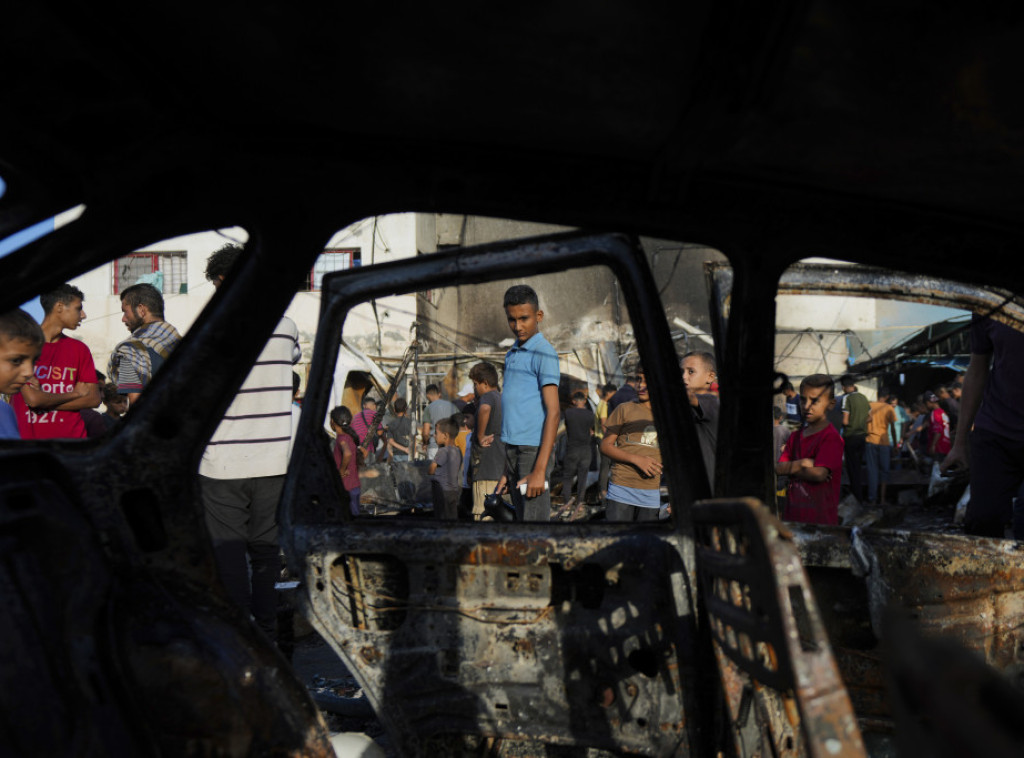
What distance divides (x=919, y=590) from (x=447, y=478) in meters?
6.27

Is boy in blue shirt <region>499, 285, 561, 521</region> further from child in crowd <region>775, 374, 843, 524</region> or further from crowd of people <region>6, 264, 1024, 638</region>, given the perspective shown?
child in crowd <region>775, 374, 843, 524</region>

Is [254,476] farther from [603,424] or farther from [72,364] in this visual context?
[603,424]

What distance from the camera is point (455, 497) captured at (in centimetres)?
822

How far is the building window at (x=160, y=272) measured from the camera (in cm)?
2427

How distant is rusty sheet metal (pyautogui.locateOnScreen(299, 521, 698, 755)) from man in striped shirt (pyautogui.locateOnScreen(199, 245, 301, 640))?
1531mm

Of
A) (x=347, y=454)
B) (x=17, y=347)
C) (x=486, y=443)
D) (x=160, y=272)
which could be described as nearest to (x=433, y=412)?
(x=347, y=454)

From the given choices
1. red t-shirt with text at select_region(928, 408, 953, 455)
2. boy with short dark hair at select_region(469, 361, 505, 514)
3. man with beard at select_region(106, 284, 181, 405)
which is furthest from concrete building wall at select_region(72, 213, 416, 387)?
man with beard at select_region(106, 284, 181, 405)

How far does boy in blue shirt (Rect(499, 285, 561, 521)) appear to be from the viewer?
400cm

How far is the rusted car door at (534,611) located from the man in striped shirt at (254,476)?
147 cm

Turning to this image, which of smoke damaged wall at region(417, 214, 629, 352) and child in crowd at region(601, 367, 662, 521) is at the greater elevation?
smoke damaged wall at region(417, 214, 629, 352)

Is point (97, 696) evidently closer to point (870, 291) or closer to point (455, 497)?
point (870, 291)

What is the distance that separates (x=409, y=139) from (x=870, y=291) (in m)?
1.69

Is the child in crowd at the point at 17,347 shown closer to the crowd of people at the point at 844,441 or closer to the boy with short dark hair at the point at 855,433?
the crowd of people at the point at 844,441

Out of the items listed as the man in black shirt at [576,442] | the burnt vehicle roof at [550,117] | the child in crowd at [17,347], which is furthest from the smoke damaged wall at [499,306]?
the burnt vehicle roof at [550,117]
